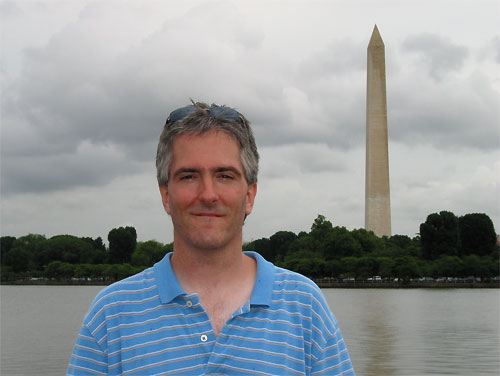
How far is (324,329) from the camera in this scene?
2.44m

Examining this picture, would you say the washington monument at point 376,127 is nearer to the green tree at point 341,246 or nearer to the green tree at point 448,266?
the green tree at point 341,246

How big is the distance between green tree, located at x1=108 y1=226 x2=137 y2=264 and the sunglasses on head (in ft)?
370

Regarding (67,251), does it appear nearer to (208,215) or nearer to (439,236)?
(439,236)

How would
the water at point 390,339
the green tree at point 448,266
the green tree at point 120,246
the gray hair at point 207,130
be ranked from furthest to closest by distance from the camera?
the green tree at point 120,246, the green tree at point 448,266, the water at point 390,339, the gray hair at point 207,130

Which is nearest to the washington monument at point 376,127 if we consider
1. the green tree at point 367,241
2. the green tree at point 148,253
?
the green tree at point 367,241

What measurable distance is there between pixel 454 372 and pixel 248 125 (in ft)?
56.1

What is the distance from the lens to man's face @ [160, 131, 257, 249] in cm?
242

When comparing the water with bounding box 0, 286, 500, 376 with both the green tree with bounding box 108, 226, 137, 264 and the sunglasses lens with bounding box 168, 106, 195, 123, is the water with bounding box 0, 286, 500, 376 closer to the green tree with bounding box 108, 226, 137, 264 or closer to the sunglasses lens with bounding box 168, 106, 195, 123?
the sunglasses lens with bounding box 168, 106, 195, 123

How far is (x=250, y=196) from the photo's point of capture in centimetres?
257

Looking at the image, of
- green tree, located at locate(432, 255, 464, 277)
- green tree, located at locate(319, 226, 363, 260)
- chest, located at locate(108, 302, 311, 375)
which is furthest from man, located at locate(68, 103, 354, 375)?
green tree, located at locate(319, 226, 363, 260)

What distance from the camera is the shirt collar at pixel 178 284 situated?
2396 mm

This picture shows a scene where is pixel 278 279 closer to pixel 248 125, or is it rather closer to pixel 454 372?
pixel 248 125

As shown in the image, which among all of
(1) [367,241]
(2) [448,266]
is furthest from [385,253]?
(2) [448,266]

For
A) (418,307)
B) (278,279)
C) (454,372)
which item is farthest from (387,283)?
(278,279)
